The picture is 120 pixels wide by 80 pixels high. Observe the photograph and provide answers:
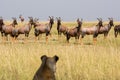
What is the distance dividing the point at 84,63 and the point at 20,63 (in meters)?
1.80

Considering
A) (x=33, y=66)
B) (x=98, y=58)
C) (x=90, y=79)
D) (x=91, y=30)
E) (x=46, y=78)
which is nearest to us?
(x=46, y=78)

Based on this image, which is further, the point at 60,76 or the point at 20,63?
the point at 20,63

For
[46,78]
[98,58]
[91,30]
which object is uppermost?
[46,78]

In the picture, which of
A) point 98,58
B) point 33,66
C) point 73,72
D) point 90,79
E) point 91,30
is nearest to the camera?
point 90,79

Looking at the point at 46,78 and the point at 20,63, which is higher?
the point at 46,78

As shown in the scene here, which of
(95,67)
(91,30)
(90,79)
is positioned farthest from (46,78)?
(91,30)

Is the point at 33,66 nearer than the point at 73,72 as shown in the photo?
→ No

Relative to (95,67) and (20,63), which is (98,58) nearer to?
(95,67)

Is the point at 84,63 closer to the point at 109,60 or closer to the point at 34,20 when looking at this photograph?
the point at 109,60

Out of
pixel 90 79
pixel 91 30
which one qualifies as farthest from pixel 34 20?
pixel 90 79

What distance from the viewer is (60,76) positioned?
8484 millimetres

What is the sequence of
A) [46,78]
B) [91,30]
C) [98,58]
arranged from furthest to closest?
[91,30]
[98,58]
[46,78]

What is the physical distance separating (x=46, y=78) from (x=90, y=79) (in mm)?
3578

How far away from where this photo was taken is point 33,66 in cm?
953
